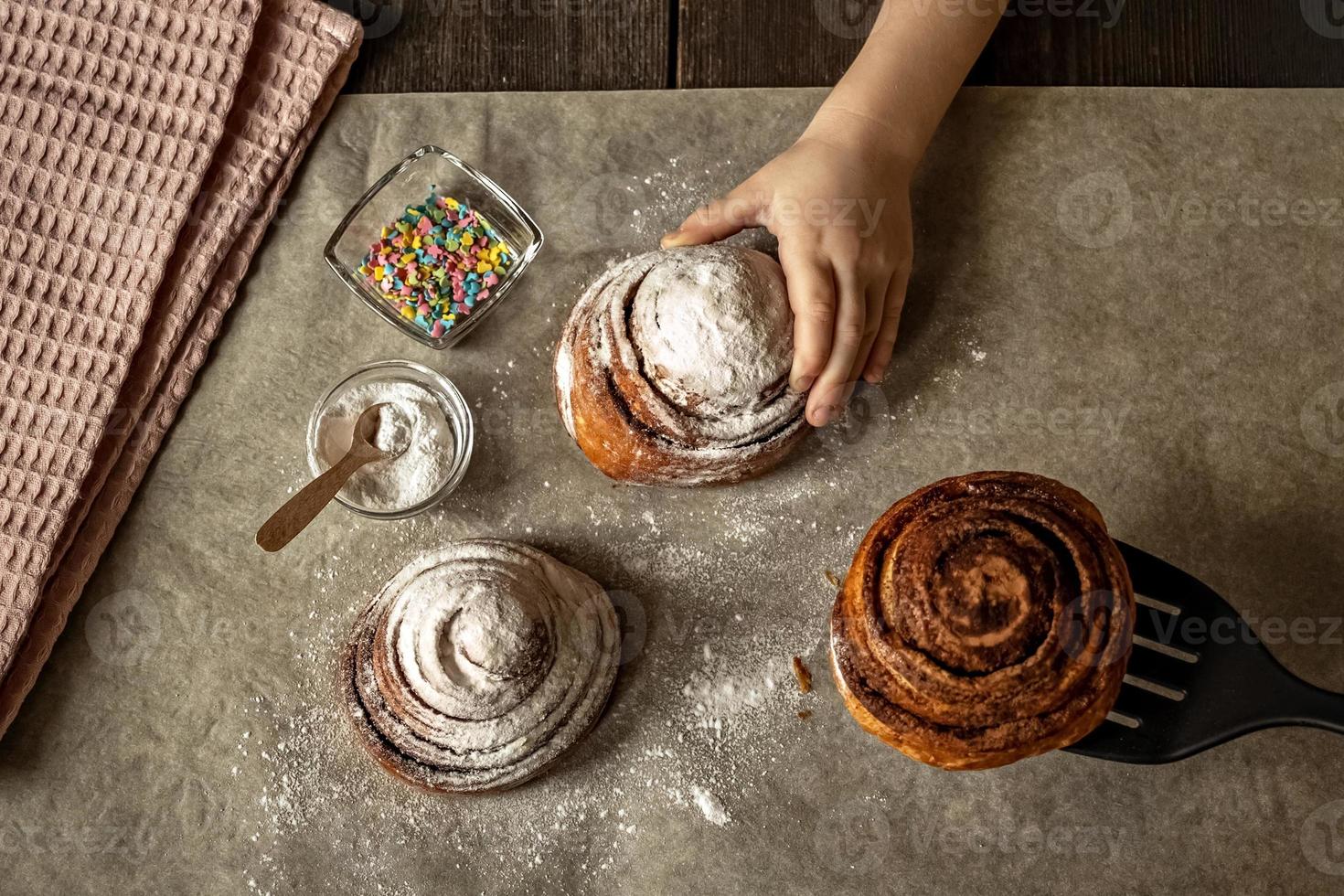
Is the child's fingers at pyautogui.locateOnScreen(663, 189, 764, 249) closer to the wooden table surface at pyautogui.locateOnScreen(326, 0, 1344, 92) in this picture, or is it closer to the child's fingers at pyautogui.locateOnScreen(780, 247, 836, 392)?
the child's fingers at pyautogui.locateOnScreen(780, 247, 836, 392)

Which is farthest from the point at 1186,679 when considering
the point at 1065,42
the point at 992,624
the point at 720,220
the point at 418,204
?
the point at 418,204

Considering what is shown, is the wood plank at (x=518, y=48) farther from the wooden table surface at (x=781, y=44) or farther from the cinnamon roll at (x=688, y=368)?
the cinnamon roll at (x=688, y=368)

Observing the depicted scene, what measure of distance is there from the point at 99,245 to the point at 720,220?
→ 3.06 ft

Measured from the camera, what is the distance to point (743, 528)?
4.75 ft

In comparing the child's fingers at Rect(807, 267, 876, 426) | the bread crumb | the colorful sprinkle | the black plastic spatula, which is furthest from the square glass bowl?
the black plastic spatula

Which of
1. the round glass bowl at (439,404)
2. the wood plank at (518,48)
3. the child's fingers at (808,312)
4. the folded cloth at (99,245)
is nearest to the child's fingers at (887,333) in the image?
the child's fingers at (808,312)

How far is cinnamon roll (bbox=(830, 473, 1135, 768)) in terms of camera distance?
39.1 inches

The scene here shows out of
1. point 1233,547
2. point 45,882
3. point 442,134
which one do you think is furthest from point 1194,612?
point 45,882

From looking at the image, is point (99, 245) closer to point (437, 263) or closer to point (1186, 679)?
point (437, 263)

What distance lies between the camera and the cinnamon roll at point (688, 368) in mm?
1195

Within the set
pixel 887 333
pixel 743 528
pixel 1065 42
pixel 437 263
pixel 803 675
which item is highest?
pixel 1065 42

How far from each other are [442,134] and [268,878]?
3.80ft

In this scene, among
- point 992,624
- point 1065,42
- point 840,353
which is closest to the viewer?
point 992,624

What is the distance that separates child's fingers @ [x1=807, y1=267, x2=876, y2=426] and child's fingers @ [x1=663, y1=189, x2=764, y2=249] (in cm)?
16
